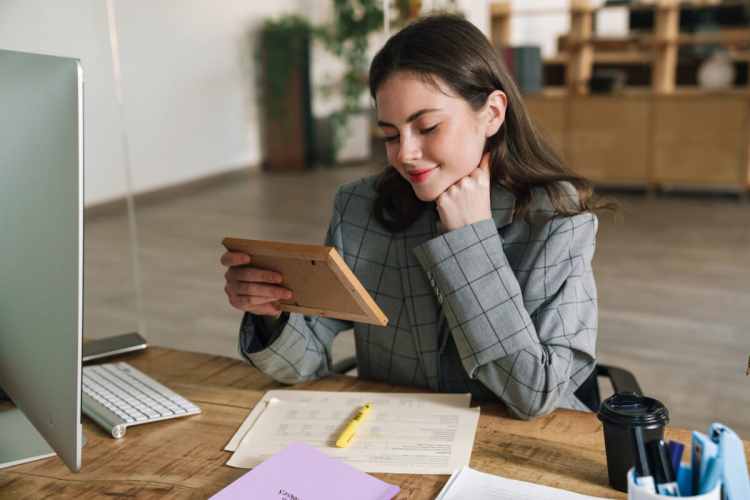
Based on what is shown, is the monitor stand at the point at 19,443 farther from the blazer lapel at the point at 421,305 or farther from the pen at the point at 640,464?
the pen at the point at 640,464

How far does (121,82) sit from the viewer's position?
301cm

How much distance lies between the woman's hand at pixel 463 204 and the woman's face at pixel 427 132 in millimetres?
32

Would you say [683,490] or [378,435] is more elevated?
[683,490]

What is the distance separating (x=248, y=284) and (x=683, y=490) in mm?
665

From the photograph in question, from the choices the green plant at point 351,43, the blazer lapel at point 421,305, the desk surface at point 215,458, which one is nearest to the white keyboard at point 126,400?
the desk surface at point 215,458

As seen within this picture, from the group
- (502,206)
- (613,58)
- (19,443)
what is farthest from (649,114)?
(19,443)

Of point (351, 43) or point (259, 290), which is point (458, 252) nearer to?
point (259, 290)

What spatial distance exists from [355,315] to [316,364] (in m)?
0.30

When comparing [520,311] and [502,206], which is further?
[502,206]

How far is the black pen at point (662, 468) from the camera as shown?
621 millimetres

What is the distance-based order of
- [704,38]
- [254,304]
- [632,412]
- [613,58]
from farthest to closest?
1. [613,58]
2. [704,38]
3. [254,304]
4. [632,412]

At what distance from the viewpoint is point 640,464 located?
63cm

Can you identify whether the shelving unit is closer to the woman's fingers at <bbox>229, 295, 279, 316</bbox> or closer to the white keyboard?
the woman's fingers at <bbox>229, 295, 279, 316</bbox>

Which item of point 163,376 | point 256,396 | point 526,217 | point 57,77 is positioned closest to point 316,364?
point 256,396
